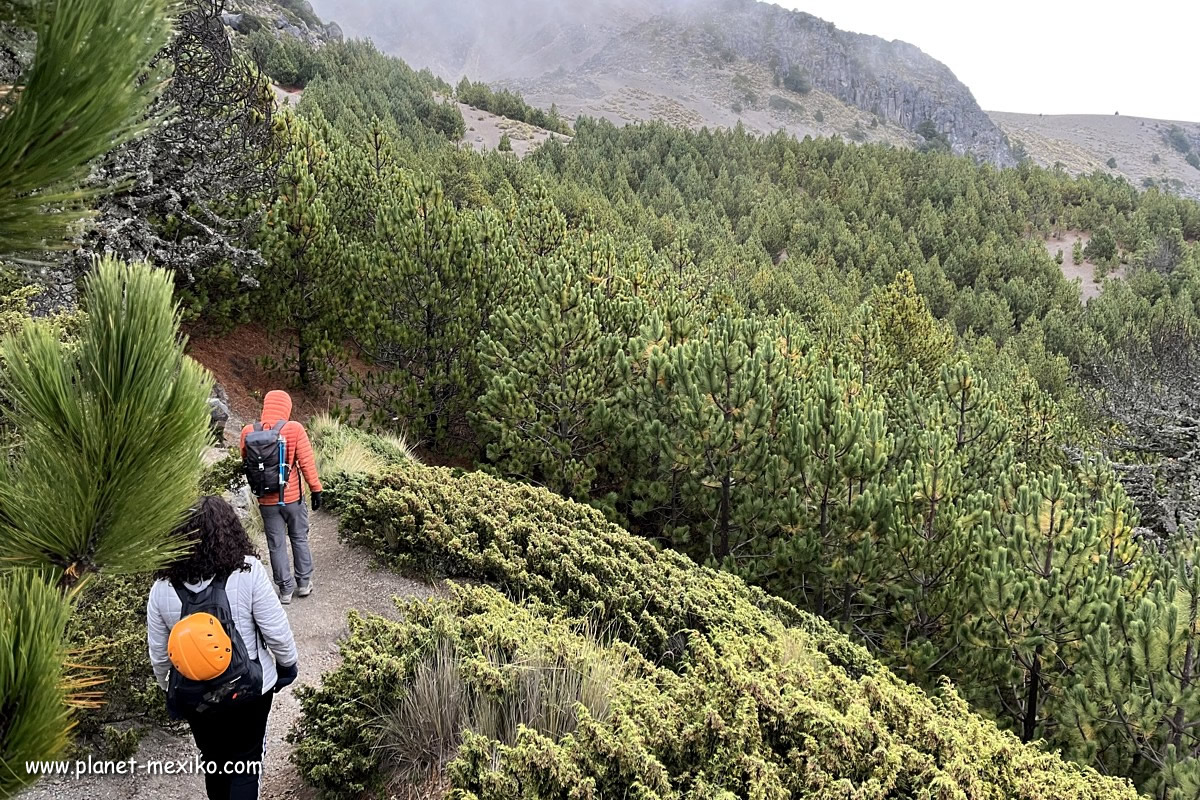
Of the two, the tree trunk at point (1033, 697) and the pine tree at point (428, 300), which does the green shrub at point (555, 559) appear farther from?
the pine tree at point (428, 300)

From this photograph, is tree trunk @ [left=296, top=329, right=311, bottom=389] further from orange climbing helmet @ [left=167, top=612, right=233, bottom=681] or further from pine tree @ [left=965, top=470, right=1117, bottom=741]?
pine tree @ [left=965, top=470, right=1117, bottom=741]

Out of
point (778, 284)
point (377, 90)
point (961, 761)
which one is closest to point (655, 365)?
point (961, 761)

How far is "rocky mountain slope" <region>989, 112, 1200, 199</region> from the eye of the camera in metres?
111

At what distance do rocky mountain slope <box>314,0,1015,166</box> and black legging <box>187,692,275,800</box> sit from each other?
8542 centimetres

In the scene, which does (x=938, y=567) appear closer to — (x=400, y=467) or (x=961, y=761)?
(x=961, y=761)

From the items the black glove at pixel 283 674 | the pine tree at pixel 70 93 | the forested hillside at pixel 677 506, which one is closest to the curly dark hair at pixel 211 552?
the black glove at pixel 283 674

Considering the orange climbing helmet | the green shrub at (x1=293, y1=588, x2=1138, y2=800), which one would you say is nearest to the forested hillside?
the green shrub at (x1=293, y1=588, x2=1138, y2=800)

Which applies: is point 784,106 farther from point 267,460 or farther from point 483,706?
point 483,706

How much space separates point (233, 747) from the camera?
107 inches

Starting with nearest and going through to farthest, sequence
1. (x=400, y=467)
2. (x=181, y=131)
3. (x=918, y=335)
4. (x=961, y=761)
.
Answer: (x=961, y=761), (x=400, y=467), (x=181, y=131), (x=918, y=335)

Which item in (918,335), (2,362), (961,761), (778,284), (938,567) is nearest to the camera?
(2,362)

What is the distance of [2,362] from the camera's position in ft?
4.57

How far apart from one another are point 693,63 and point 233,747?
12307 centimetres

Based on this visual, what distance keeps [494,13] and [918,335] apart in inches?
6494
